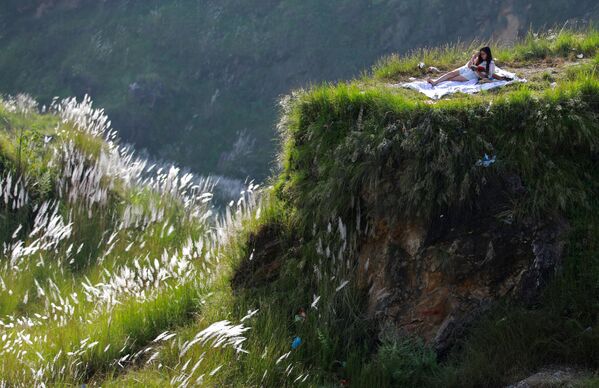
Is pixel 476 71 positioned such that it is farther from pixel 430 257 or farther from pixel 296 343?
pixel 296 343

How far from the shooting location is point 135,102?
1152 inches

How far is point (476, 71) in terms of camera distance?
7355mm

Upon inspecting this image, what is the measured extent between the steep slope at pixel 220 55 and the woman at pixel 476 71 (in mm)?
17455

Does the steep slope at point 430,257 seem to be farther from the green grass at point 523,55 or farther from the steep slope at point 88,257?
the green grass at point 523,55

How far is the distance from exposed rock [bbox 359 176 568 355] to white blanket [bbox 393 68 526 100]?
150cm

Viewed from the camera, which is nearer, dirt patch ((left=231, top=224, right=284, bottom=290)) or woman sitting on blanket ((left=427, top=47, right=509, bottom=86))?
dirt patch ((left=231, top=224, right=284, bottom=290))

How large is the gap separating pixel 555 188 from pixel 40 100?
1052 inches

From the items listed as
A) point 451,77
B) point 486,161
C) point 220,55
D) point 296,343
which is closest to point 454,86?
point 451,77

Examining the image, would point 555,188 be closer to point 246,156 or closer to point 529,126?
point 529,126

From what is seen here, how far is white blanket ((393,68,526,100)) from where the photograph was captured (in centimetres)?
660

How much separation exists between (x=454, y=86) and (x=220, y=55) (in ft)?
82.0

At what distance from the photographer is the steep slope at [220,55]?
89.4 ft

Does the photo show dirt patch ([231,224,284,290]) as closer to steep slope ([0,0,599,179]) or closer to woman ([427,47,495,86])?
woman ([427,47,495,86])

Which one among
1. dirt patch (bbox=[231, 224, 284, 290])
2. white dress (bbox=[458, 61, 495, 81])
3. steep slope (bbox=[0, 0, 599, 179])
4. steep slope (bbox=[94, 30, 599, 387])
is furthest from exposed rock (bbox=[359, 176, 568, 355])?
steep slope (bbox=[0, 0, 599, 179])
